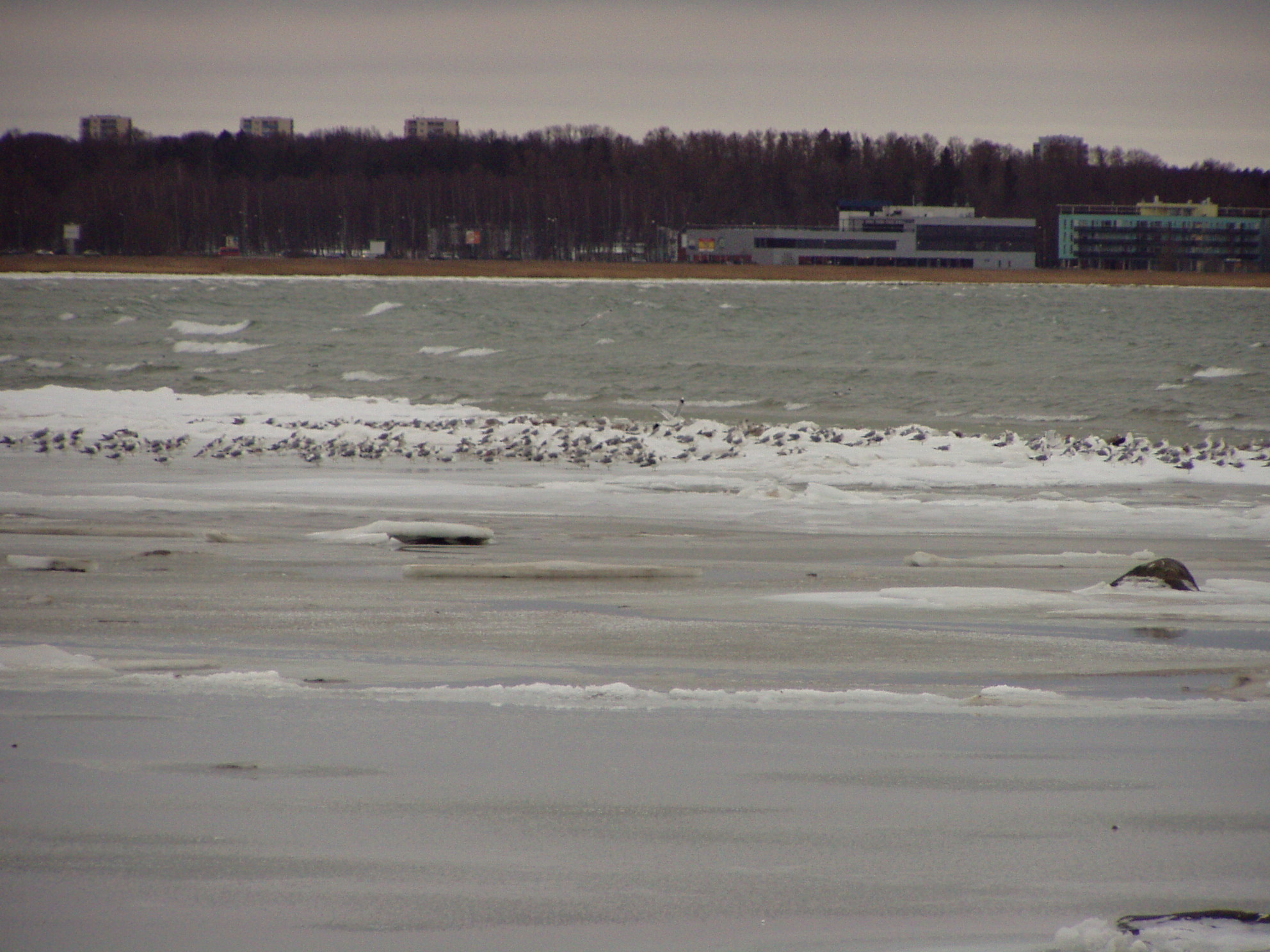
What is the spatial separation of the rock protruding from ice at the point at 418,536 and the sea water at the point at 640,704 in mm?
83

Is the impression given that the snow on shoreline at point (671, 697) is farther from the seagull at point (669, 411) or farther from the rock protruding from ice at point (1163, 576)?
the seagull at point (669, 411)

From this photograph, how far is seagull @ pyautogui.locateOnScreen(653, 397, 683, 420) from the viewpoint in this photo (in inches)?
913

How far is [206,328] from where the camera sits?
4438 cm

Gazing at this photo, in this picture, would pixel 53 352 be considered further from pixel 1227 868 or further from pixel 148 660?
pixel 1227 868

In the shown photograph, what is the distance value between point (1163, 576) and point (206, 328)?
40.3 metres

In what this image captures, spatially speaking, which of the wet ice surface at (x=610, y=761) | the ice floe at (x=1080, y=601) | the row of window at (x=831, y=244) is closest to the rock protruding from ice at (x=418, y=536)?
the wet ice surface at (x=610, y=761)

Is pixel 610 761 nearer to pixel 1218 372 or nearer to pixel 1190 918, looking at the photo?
pixel 1190 918

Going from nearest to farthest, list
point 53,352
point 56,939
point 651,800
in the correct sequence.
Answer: point 56,939 < point 651,800 < point 53,352

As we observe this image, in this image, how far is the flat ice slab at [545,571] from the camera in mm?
8625

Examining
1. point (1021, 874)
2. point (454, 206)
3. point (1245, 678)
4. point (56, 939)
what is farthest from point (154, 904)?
point (454, 206)

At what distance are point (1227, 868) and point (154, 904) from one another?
9.57 feet

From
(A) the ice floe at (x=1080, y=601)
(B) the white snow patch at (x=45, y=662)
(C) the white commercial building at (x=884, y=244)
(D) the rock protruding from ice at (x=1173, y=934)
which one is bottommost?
(A) the ice floe at (x=1080, y=601)

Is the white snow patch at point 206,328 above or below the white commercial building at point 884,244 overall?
below

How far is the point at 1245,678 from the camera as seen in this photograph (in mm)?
6055
